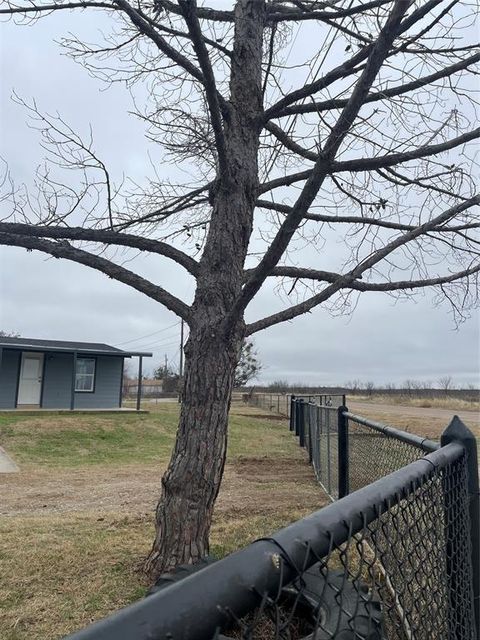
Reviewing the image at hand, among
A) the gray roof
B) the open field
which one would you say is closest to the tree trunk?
the open field

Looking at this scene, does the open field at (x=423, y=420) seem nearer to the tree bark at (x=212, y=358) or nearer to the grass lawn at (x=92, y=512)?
the grass lawn at (x=92, y=512)

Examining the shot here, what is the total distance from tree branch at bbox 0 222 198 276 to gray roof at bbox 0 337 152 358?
15.0m

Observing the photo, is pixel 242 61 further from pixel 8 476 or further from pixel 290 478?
pixel 8 476

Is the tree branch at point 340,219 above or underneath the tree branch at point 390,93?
underneath

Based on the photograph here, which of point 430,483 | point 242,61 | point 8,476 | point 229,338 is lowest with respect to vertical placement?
point 8,476

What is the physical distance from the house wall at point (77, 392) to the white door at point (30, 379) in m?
0.22

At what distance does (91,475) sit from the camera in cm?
905

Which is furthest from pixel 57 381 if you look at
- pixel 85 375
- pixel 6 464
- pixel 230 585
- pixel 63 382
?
pixel 230 585

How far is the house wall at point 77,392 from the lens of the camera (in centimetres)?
1939

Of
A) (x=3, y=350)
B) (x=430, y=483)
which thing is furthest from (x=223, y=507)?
(x=3, y=350)

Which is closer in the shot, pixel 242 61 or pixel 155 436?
pixel 242 61

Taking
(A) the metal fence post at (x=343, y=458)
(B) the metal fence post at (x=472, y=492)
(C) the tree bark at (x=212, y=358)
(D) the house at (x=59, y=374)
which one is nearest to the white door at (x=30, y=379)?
(D) the house at (x=59, y=374)

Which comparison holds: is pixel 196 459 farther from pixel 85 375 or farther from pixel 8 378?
pixel 85 375

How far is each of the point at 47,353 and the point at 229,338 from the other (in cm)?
1726
